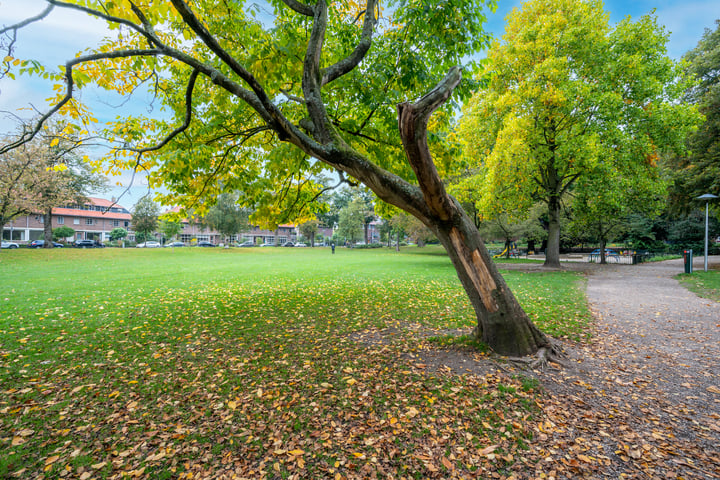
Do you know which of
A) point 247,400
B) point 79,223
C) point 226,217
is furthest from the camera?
point 79,223

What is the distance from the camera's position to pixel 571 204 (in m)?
18.4

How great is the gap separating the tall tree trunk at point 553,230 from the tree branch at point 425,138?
1646cm

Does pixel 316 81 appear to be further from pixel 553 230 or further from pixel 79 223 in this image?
pixel 79 223

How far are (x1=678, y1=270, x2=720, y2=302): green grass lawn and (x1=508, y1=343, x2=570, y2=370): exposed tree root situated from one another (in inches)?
334

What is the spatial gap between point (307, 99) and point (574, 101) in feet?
50.5

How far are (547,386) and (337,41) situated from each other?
821 cm

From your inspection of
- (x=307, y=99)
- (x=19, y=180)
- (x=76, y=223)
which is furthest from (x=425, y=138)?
(x=76, y=223)

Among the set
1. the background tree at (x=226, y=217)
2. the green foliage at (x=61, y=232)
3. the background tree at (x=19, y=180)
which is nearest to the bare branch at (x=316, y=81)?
the background tree at (x=19, y=180)

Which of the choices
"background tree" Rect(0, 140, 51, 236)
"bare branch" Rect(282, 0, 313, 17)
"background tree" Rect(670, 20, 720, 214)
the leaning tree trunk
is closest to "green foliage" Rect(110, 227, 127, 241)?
"background tree" Rect(0, 140, 51, 236)

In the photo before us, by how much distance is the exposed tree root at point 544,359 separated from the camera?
4.37 meters

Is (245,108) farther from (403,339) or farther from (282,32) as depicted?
(403,339)

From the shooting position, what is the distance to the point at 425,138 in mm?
3793

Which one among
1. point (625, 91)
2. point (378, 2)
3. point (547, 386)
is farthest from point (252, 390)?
point (625, 91)

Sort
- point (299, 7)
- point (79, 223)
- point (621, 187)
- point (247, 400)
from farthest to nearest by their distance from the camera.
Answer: point (79, 223), point (621, 187), point (299, 7), point (247, 400)
